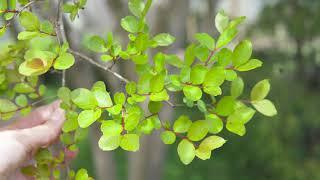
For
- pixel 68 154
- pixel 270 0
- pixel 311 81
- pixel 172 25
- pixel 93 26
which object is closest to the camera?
pixel 68 154

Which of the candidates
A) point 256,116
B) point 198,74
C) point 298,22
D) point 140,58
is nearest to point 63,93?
point 140,58

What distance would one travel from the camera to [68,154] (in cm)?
101

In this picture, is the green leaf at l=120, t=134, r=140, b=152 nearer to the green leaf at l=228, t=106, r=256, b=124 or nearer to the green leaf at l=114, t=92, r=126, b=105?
the green leaf at l=114, t=92, r=126, b=105

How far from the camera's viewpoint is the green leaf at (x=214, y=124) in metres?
0.77

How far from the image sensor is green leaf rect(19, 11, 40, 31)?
759mm

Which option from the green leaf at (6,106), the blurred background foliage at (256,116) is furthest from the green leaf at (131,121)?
the blurred background foliage at (256,116)

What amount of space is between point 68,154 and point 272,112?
1.46 ft

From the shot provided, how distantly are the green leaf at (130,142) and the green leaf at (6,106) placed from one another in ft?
1.06

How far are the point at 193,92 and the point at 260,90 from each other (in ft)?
0.65

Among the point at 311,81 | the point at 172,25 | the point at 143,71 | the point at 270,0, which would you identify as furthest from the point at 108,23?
the point at 311,81

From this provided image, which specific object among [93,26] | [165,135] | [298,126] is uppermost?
[165,135]

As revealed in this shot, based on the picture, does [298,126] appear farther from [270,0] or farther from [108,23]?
[108,23]

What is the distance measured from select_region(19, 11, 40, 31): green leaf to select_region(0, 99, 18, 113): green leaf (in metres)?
0.21

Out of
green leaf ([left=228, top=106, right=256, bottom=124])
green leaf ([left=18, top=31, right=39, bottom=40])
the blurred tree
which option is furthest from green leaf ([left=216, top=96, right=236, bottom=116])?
the blurred tree
